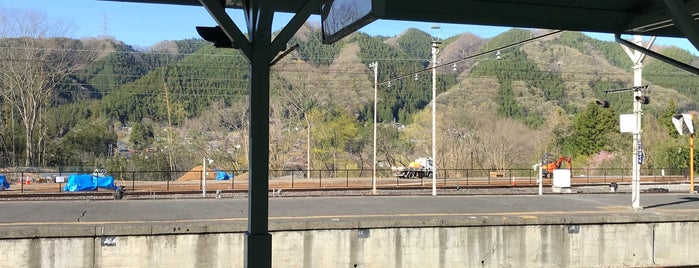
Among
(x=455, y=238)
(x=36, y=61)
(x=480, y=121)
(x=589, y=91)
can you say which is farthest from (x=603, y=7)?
(x=589, y=91)

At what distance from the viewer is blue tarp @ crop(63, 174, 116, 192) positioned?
28797 mm

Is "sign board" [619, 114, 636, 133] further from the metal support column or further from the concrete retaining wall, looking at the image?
the metal support column

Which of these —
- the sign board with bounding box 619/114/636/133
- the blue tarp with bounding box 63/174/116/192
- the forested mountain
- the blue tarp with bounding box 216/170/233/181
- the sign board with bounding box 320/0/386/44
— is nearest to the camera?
the sign board with bounding box 320/0/386/44

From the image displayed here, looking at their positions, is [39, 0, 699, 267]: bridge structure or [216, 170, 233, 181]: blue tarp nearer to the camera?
[39, 0, 699, 267]: bridge structure

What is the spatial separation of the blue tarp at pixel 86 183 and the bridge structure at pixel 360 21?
26.0m

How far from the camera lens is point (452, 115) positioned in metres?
63.4

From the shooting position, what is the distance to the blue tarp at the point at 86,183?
28.8 meters

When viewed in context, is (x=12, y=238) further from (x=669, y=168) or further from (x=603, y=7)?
(x=669, y=168)

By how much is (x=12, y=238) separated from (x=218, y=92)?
62.9 meters

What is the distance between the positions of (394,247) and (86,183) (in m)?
24.0

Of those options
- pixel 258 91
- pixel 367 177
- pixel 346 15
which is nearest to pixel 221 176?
pixel 367 177

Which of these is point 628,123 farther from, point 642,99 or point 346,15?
point 346,15

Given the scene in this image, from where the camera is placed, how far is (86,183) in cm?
2950

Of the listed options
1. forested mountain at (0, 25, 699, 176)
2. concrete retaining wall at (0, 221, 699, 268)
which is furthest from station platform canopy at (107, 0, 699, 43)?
forested mountain at (0, 25, 699, 176)
